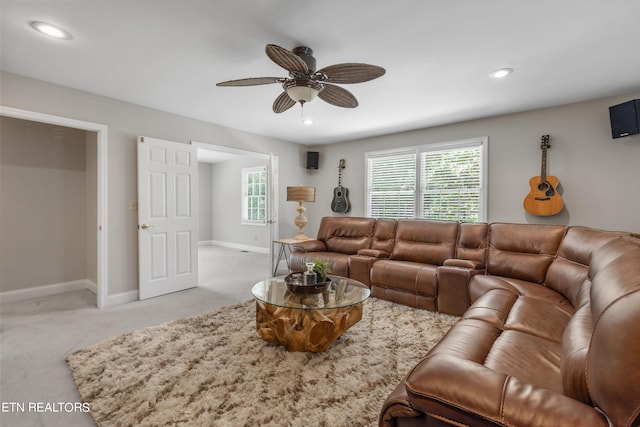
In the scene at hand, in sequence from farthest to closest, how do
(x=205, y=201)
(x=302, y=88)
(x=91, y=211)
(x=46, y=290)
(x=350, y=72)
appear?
(x=205, y=201) → (x=91, y=211) → (x=46, y=290) → (x=302, y=88) → (x=350, y=72)

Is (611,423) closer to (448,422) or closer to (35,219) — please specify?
(448,422)

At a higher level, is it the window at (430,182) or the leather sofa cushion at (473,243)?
the window at (430,182)

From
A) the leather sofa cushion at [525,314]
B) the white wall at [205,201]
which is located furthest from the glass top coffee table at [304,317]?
the white wall at [205,201]

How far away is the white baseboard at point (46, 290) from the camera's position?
3.55m

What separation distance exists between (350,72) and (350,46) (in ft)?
1.31

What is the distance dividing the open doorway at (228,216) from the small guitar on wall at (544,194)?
4424 millimetres

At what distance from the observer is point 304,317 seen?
2.23 m

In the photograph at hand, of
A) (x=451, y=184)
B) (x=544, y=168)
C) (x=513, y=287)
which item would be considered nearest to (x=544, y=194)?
(x=544, y=168)

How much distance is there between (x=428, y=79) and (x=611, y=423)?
9.44ft

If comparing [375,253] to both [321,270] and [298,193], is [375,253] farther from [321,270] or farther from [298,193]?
[298,193]

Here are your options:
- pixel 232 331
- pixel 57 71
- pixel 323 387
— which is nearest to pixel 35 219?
pixel 57 71

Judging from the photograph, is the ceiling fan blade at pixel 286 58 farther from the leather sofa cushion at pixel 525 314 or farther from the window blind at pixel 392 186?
the window blind at pixel 392 186

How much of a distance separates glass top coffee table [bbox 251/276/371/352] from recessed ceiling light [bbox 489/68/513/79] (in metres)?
2.35

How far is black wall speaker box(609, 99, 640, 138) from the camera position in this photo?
2.92 metres
